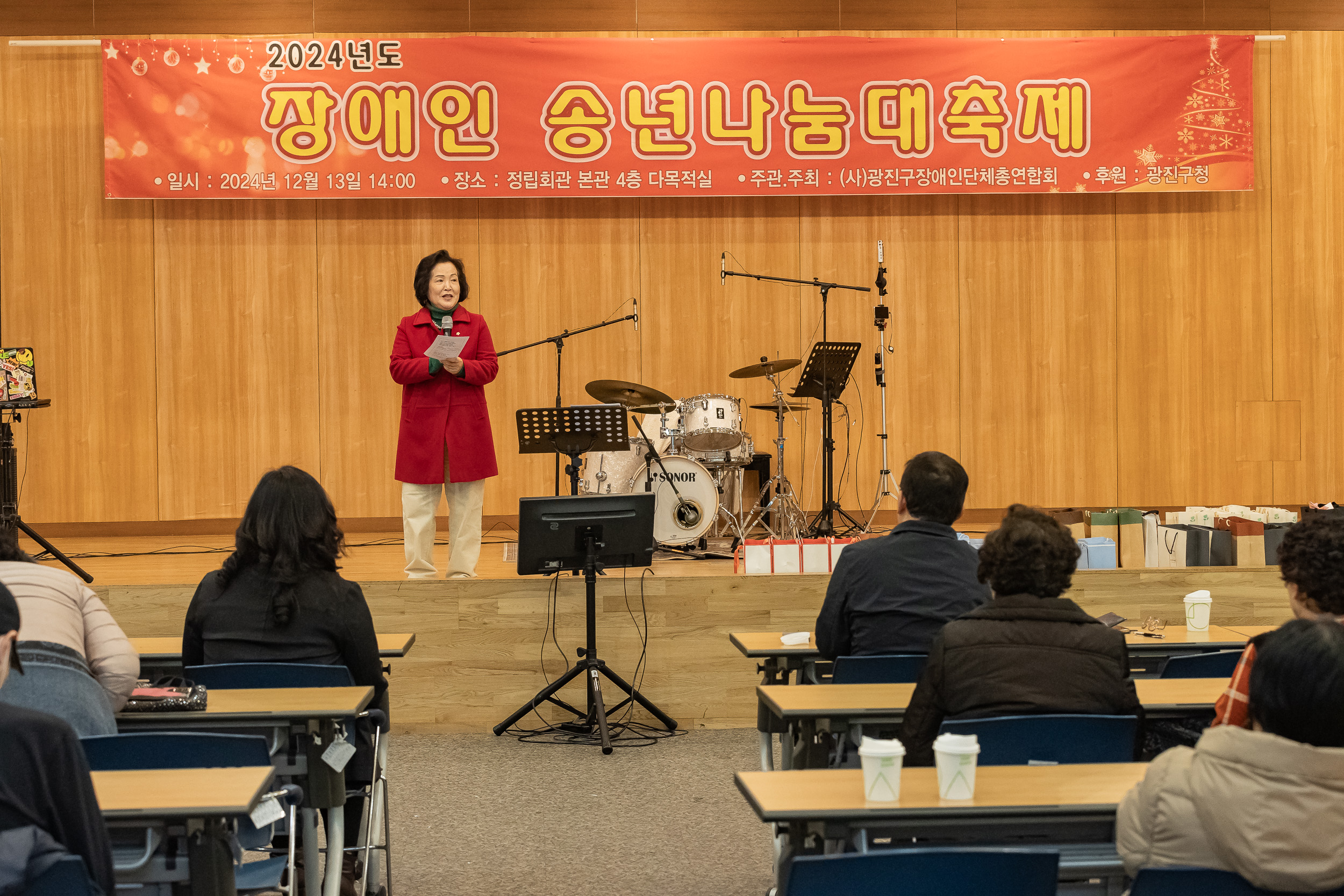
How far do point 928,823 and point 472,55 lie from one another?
6.90 meters

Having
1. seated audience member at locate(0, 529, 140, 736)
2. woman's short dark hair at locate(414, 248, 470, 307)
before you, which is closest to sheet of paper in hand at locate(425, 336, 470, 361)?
woman's short dark hair at locate(414, 248, 470, 307)

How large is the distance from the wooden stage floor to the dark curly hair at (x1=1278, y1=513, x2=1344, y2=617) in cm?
291

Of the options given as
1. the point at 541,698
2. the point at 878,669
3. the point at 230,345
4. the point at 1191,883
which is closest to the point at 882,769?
the point at 1191,883

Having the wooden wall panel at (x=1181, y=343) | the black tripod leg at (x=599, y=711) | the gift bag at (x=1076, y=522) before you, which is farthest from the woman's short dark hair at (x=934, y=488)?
the wooden wall panel at (x=1181, y=343)

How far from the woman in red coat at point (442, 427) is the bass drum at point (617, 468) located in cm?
134

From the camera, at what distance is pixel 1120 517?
6.01 meters

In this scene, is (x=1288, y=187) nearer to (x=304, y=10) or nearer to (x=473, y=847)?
(x=304, y=10)

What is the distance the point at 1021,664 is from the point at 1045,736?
18 cm

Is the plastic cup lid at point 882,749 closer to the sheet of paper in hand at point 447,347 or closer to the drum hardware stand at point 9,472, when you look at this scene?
the sheet of paper in hand at point 447,347

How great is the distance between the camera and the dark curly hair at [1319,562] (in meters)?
2.41

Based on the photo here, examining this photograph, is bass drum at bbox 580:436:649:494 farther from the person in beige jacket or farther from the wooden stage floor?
the person in beige jacket

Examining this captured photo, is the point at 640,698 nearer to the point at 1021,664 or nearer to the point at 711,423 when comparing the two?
the point at 711,423

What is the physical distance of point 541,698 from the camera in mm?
5082

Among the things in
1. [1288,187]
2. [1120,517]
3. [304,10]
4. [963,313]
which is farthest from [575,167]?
[1288,187]
